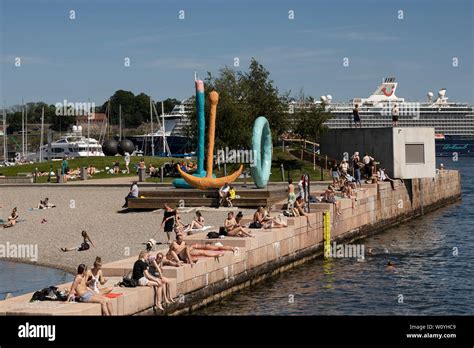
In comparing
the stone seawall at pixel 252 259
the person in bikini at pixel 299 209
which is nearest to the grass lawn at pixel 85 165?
the stone seawall at pixel 252 259

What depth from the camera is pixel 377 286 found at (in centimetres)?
2580

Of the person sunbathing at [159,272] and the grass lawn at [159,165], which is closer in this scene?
the person sunbathing at [159,272]

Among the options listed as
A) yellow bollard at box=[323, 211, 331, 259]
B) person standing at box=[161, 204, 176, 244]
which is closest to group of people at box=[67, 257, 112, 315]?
person standing at box=[161, 204, 176, 244]

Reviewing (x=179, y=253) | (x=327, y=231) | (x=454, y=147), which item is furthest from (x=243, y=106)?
(x=454, y=147)

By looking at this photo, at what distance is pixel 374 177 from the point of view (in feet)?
140

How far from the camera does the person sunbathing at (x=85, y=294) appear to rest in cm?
1702

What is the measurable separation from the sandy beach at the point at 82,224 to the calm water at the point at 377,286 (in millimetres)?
4563

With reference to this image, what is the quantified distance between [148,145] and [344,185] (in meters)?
94.7

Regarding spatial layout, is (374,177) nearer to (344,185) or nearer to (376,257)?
(344,185)

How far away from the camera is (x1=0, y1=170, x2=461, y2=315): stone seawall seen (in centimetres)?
1778

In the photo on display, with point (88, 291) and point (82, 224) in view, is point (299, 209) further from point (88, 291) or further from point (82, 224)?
point (88, 291)

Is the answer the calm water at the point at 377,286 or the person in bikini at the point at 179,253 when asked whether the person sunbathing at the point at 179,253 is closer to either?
the person in bikini at the point at 179,253

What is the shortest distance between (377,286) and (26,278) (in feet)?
33.0
